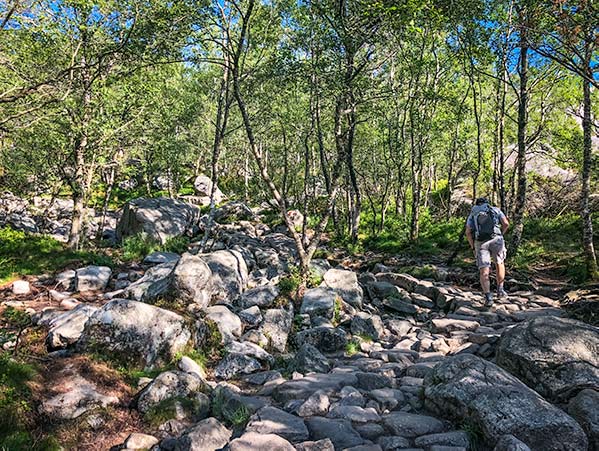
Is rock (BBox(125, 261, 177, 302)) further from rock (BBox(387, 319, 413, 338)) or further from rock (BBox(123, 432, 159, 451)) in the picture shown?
rock (BBox(387, 319, 413, 338))

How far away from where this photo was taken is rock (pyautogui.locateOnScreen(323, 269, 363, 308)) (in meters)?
11.2

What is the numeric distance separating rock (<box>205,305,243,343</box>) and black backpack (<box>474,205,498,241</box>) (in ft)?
22.6

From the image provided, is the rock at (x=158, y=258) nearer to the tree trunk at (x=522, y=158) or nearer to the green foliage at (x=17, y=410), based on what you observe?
the green foliage at (x=17, y=410)

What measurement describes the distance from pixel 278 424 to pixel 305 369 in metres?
2.22

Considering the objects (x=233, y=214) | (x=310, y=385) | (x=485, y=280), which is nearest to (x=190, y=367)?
(x=310, y=385)

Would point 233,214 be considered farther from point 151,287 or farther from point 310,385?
point 310,385

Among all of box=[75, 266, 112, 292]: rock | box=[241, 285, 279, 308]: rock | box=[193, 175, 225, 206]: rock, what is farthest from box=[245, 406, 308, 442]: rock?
box=[193, 175, 225, 206]: rock

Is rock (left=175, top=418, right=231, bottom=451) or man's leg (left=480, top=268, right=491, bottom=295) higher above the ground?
man's leg (left=480, top=268, right=491, bottom=295)

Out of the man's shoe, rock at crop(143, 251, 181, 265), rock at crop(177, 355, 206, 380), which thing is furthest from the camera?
rock at crop(143, 251, 181, 265)

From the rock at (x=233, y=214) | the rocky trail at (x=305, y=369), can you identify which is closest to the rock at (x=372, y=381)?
the rocky trail at (x=305, y=369)

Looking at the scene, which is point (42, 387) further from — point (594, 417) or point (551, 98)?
point (551, 98)

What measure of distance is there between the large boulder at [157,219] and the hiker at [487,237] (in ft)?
56.9

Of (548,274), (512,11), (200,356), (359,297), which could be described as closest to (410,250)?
(548,274)

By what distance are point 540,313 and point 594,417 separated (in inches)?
237
